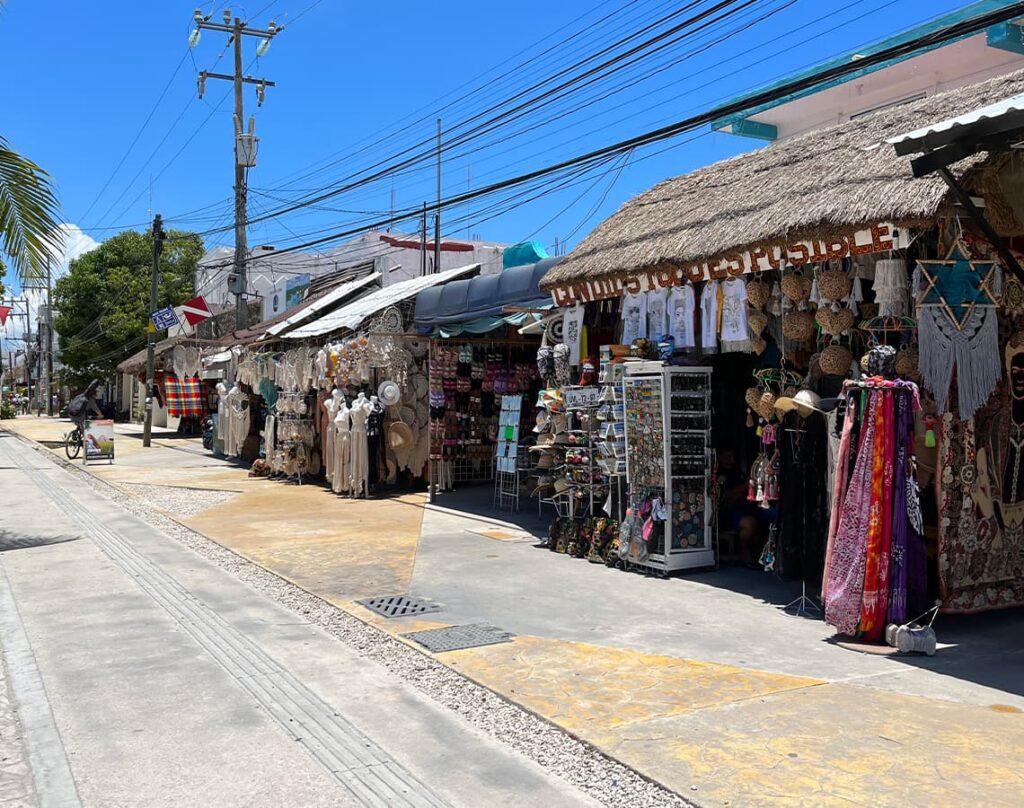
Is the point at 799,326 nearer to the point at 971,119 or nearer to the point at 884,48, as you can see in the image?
the point at 971,119

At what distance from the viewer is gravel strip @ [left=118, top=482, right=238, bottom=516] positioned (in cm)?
1514

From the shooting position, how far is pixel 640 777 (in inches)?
172

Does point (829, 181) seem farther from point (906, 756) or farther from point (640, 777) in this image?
point (640, 777)

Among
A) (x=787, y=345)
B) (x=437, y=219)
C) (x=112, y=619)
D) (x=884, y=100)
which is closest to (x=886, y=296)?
(x=787, y=345)

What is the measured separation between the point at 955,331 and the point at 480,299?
25.8ft

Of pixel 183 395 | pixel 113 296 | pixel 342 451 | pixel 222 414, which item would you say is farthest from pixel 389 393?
pixel 113 296

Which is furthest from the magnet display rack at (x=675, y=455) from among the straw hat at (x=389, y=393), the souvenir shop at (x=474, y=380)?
the straw hat at (x=389, y=393)

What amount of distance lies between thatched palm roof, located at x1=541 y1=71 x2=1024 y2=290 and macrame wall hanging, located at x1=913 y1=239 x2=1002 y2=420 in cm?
50

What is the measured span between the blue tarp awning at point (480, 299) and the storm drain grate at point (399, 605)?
15.6 ft

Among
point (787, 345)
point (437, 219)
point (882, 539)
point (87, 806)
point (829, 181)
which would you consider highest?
point (437, 219)

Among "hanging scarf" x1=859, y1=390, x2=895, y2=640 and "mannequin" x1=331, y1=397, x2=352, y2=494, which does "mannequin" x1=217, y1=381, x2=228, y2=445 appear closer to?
"mannequin" x1=331, y1=397, x2=352, y2=494

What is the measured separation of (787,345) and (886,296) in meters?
1.38

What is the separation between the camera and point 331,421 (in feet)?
53.9

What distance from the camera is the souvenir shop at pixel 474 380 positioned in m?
13.8
